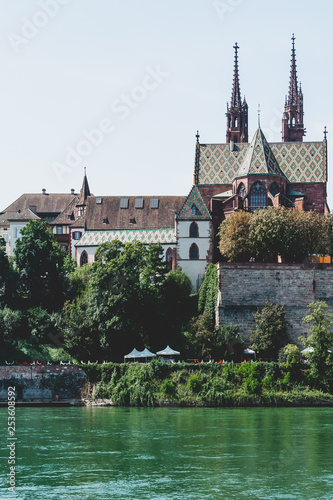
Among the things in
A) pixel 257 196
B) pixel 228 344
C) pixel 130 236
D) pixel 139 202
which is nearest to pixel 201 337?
pixel 228 344

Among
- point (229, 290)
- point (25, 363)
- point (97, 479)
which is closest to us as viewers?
point (97, 479)

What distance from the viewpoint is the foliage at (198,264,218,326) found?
3029 inches

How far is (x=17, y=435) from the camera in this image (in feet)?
158

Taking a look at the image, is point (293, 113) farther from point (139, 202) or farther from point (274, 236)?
point (274, 236)

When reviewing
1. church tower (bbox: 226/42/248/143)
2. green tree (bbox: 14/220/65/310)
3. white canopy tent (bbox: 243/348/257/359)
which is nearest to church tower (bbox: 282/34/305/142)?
church tower (bbox: 226/42/248/143)

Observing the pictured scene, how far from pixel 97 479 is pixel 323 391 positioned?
30.8 metres

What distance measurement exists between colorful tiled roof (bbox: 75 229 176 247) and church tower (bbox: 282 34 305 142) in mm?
29754

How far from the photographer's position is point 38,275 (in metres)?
82.2

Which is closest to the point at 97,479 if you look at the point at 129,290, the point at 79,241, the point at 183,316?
the point at 129,290

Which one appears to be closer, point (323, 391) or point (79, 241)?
point (323, 391)

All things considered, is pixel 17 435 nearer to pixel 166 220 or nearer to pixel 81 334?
pixel 81 334

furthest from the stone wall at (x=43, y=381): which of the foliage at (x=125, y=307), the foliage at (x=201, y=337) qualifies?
the foliage at (x=201, y=337)

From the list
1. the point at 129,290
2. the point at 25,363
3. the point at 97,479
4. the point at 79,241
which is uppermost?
the point at 79,241

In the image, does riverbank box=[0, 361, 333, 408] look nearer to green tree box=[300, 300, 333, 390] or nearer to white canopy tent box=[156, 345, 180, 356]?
green tree box=[300, 300, 333, 390]
